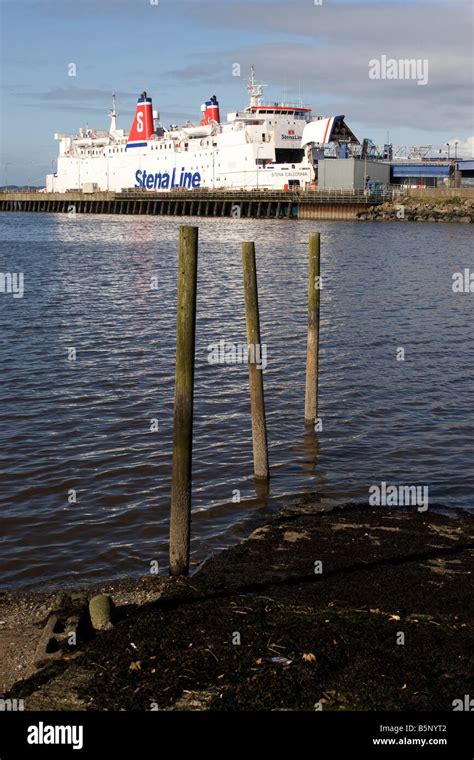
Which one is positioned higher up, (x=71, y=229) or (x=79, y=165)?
(x=79, y=165)

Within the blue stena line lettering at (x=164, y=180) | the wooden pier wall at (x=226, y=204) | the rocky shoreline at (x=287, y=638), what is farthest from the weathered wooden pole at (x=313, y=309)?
the blue stena line lettering at (x=164, y=180)

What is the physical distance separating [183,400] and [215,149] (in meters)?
72.8

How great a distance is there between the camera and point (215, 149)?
77.7 metres

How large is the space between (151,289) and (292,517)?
22.2 metres

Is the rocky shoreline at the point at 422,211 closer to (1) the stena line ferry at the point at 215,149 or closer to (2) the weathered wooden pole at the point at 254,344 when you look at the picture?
(1) the stena line ferry at the point at 215,149

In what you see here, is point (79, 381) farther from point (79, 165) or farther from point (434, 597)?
point (79, 165)

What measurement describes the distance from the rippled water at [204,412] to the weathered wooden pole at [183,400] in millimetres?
764

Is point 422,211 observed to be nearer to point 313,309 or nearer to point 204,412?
point 204,412

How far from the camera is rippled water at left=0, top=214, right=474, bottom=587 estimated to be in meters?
9.58

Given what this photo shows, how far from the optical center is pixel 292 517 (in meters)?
9.22

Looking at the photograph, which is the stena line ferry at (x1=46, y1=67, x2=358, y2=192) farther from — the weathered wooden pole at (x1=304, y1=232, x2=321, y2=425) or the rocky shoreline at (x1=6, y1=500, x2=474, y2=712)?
the rocky shoreline at (x1=6, y1=500, x2=474, y2=712)

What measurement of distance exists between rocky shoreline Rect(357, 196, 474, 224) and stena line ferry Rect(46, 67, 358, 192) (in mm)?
6334

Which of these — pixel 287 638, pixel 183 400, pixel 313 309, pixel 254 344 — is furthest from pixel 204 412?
pixel 287 638

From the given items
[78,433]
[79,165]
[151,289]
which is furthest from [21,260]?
[79,165]
